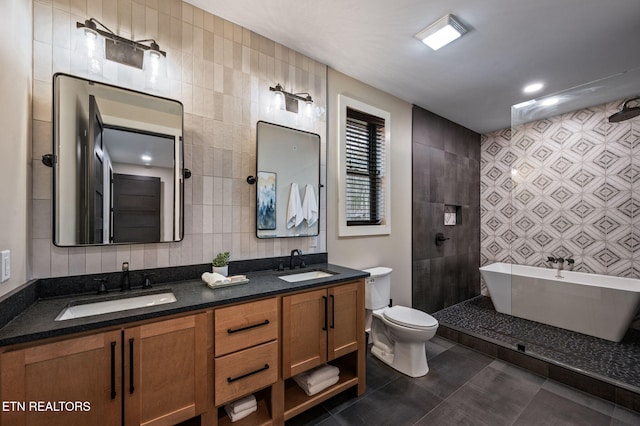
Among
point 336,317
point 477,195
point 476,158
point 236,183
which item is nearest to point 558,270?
point 477,195

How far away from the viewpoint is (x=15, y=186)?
3.80 feet

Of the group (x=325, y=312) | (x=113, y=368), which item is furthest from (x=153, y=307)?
(x=325, y=312)

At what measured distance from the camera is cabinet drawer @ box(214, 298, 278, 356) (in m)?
1.36

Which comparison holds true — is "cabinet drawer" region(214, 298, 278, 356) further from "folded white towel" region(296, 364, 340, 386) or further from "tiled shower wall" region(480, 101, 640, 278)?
"tiled shower wall" region(480, 101, 640, 278)

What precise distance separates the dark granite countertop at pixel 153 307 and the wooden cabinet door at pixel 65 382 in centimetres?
6

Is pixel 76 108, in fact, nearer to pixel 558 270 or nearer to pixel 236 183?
pixel 236 183

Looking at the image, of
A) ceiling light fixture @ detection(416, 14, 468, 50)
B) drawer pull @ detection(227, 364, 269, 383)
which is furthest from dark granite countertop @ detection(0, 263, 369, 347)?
ceiling light fixture @ detection(416, 14, 468, 50)

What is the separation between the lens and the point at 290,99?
7.25ft

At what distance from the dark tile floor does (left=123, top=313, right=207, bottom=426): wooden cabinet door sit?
0.76 meters

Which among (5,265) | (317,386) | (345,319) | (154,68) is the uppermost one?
(154,68)

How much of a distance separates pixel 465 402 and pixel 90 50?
3231 mm

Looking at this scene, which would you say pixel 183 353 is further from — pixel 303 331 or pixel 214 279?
pixel 303 331

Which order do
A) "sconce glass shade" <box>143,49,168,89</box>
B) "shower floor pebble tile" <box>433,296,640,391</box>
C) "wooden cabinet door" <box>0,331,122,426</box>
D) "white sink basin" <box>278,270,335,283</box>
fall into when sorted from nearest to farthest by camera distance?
1. "wooden cabinet door" <box>0,331,122,426</box>
2. "sconce glass shade" <box>143,49,168,89</box>
3. "white sink basin" <box>278,270,335,283</box>
4. "shower floor pebble tile" <box>433,296,640,391</box>

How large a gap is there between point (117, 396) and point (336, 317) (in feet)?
3.94
